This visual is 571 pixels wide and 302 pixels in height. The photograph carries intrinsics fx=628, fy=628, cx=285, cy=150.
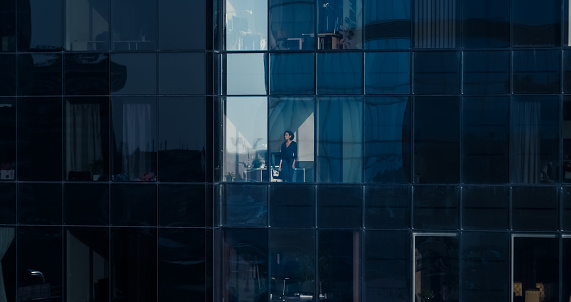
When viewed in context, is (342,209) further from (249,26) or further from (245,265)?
(249,26)

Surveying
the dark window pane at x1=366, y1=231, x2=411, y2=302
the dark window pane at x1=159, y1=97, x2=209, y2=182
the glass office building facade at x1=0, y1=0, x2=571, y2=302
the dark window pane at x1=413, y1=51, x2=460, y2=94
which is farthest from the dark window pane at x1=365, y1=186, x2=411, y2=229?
the dark window pane at x1=159, y1=97, x2=209, y2=182

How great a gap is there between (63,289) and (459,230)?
408 inches

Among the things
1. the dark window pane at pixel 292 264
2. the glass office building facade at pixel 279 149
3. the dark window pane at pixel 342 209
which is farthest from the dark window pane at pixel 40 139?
the dark window pane at pixel 342 209

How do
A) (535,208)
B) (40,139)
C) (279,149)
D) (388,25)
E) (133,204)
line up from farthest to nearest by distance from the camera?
(40,139) → (279,149) → (133,204) → (388,25) → (535,208)

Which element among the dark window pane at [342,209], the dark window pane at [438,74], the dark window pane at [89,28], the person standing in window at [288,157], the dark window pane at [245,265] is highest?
the dark window pane at [89,28]

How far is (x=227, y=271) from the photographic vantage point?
1648 cm

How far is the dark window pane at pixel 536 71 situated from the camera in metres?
15.8

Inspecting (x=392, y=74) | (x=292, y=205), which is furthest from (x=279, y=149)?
(x=392, y=74)

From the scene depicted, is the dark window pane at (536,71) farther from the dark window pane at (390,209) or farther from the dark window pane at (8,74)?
the dark window pane at (8,74)

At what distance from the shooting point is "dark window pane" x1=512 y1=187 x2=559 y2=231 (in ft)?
51.8

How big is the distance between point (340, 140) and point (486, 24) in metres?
4.73

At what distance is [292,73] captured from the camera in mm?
16328

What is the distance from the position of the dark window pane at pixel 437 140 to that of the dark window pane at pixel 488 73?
62cm

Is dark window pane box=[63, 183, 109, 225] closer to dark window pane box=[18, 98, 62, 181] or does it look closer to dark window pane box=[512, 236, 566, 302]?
dark window pane box=[18, 98, 62, 181]
